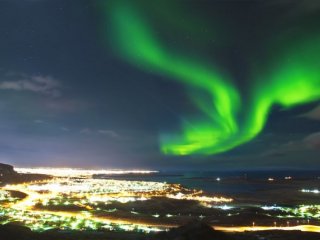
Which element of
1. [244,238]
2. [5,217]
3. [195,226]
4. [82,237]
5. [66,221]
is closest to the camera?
[195,226]

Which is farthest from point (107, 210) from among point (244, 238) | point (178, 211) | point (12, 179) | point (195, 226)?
point (12, 179)

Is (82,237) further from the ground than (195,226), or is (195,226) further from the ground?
(195,226)

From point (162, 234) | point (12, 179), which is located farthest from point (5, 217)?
point (12, 179)

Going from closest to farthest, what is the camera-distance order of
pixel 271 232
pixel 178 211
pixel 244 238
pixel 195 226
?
pixel 195 226 → pixel 244 238 → pixel 271 232 → pixel 178 211

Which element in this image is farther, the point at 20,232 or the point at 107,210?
the point at 107,210

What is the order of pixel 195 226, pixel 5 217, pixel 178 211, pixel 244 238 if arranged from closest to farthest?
1. pixel 195 226
2. pixel 244 238
3. pixel 5 217
4. pixel 178 211

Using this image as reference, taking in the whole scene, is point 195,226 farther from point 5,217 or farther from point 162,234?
point 5,217

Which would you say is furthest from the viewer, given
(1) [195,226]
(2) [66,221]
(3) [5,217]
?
(3) [5,217]

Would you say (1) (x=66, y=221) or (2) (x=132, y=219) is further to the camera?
(2) (x=132, y=219)

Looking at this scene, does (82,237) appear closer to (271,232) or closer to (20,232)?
(20,232)
